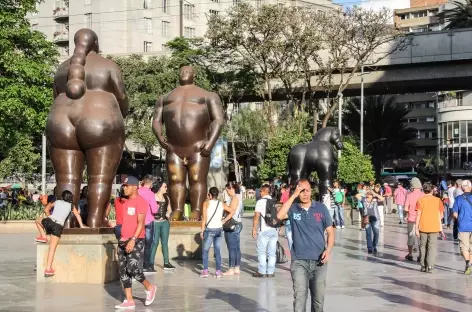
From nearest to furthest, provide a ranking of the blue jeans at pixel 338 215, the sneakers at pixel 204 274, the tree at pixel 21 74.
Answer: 1. the sneakers at pixel 204 274
2. the tree at pixel 21 74
3. the blue jeans at pixel 338 215

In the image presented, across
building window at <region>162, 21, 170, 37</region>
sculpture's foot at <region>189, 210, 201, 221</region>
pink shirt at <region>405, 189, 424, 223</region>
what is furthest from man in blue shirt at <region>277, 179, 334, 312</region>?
building window at <region>162, 21, 170, 37</region>

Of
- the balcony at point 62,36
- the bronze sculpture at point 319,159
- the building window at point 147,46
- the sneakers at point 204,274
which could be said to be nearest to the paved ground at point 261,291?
the sneakers at point 204,274

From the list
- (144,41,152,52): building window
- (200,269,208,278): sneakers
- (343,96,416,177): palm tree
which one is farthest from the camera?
(144,41,152,52): building window

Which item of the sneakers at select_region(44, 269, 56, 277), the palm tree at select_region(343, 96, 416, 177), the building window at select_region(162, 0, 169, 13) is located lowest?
the sneakers at select_region(44, 269, 56, 277)

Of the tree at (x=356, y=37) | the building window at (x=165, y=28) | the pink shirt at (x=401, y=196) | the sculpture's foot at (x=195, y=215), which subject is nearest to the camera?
the sculpture's foot at (x=195, y=215)

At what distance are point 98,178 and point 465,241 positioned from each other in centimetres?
640

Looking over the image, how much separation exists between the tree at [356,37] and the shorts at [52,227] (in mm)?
32578

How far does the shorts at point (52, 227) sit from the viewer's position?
10953 millimetres

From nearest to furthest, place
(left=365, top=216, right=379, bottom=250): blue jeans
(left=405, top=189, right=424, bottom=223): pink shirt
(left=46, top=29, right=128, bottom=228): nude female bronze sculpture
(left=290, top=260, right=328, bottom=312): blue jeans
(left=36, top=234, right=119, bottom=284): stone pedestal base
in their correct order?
(left=290, top=260, right=328, bottom=312): blue jeans
(left=36, top=234, right=119, bottom=284): stone pedestal base
(left=46, top=29, right=128, bottom=228): nude female bronze sculpture
(left=405, top=189, right=424, bottom=223): pink shirt
(left=365, top=216, right=379, bottom=250): blue jeans

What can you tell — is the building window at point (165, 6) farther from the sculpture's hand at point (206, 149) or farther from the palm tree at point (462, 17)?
the sculpture's hand at point (206, 149)

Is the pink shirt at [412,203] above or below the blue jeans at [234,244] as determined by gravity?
above

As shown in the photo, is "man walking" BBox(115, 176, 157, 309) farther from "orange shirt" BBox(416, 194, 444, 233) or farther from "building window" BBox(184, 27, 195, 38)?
"building window" BBox(184, 27, 195, 38)

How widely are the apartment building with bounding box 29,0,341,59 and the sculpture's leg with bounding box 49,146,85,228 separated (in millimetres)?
57161

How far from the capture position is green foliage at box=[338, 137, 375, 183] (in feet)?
145
